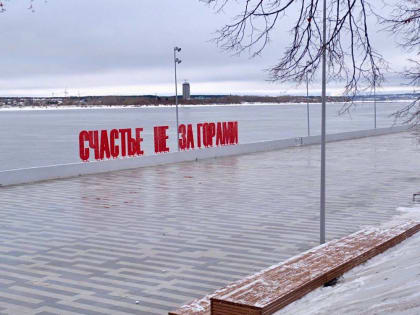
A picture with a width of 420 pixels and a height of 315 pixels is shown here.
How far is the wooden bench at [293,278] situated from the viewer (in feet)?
18.7

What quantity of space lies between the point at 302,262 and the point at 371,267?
836 mm

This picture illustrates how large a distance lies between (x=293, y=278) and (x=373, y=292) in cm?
79

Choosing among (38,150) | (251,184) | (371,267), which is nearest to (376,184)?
(251,184)

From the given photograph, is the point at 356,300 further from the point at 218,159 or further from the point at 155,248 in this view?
the point at 218,159

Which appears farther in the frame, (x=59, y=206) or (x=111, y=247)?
(x=59, y=206)

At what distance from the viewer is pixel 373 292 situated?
20.4 ft

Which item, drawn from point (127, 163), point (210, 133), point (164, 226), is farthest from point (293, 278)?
point (210, 133)

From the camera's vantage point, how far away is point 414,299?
5648mm

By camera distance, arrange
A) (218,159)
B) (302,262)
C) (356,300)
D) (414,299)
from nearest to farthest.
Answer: (414,299) < (356,300) < (302,262) < (218,159)

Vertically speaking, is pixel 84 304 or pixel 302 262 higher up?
pixel 302 262

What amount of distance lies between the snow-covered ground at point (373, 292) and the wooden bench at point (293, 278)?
0.10 meters

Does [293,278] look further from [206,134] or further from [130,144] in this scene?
[206,134]

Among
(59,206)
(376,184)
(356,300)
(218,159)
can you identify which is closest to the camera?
(356,300)

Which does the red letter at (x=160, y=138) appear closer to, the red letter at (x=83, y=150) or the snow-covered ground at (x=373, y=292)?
the red letter at (x=83, y=150)
